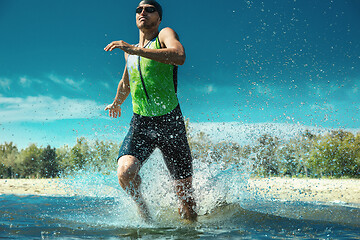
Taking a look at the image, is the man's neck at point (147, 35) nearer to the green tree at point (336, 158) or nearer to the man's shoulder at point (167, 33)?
the man's shoulder at point (167, 33)

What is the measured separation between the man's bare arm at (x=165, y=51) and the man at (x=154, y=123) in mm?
21

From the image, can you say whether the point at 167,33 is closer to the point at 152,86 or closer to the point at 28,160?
the point at 152,86

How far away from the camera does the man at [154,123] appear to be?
3.52 metres

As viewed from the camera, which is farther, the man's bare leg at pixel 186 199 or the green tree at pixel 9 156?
the green tree at pixel 9 156

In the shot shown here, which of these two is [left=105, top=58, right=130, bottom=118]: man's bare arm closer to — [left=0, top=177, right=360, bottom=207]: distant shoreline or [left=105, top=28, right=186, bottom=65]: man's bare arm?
[left=105, top=28, right=186, bottom=65]: man's bare arm

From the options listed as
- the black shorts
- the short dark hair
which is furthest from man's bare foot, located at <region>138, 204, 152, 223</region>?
the short dark hair

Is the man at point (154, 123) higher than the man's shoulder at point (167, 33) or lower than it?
lower

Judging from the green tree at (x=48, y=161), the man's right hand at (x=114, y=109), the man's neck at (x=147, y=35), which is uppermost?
the green tree at (x=48, y=161)

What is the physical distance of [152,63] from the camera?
11.7ft

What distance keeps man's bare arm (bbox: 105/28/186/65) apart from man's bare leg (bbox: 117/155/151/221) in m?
1.13

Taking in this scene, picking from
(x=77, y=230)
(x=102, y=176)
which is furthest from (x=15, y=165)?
(x=77, y=230)

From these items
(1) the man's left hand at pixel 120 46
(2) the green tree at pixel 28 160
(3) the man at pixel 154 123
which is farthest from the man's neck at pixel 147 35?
(2) the green tree at pixel 28 160

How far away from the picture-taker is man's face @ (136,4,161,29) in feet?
12.5

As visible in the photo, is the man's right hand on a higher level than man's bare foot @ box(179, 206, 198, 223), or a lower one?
higher
